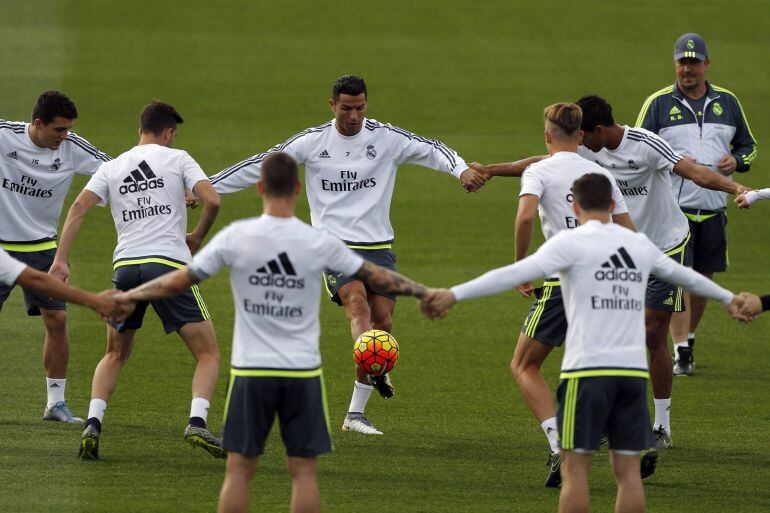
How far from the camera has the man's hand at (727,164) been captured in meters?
10.9

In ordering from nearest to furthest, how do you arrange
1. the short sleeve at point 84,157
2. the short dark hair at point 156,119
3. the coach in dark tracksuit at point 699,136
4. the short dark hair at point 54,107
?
the short dark hair at point 156,119 → the short dark hair at point 54,107 → the short sleeve at point 84,157 → the coach in dark tracksuit at point 699,136

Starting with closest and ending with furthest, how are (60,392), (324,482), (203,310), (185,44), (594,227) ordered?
(594,227) → (324,482) → (203,310) → (60,392) → (185,44)

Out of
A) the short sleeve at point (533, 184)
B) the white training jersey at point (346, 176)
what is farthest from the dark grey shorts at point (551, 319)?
the white training jersey at point (346, 176)

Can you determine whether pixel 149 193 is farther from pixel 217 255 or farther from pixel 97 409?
pixel 217 255

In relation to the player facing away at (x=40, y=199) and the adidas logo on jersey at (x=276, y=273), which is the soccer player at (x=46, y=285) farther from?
the player facing away at (x=40, y=199)

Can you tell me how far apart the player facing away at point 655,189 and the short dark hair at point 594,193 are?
2.00 meters

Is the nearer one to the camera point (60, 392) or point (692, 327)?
point (60, 392)

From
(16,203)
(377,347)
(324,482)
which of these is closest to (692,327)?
(377,347)

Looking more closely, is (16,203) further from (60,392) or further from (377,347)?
(377,347)

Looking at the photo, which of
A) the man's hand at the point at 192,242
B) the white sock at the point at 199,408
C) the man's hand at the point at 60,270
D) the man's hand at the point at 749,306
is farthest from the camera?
the man's hand at the point at 192,242

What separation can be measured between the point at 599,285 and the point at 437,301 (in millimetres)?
889

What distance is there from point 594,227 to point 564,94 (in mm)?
21909

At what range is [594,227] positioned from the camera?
6.73m

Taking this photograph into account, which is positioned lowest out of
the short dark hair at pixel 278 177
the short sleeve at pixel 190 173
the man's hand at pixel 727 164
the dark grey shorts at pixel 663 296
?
the dark grey shorts at pixel 663 296
